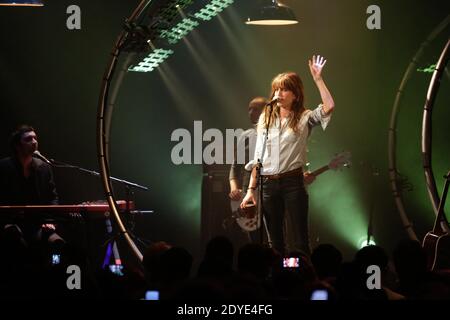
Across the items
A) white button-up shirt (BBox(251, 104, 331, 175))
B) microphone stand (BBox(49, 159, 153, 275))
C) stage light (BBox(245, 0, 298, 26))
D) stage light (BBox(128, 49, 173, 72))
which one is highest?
stage light (BBox(245, 0, 298, 26))

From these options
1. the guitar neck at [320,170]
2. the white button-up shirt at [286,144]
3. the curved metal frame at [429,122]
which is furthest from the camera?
the guitar neck at [320,170]

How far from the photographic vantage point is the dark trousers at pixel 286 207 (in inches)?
312

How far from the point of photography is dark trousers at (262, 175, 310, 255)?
7.93 meters

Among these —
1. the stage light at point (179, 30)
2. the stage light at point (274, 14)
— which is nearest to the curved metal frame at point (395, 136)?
the stage light at point (274, 14)

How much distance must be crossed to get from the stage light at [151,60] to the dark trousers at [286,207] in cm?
402

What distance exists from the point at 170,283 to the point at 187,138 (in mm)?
6560

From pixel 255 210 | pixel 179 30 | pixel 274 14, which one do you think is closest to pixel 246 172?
pixel 255 210

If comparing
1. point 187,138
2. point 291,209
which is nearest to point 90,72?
point 187,138

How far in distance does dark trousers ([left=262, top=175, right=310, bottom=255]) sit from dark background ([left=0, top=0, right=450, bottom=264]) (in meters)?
3.51

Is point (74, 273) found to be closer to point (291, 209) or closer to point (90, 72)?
point (291, 209)

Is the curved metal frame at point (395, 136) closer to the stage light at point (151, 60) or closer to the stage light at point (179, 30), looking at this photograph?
the stage light at point (179, 30)

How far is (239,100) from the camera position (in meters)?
11.9

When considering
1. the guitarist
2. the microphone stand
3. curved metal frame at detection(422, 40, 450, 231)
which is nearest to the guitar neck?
the guitarist

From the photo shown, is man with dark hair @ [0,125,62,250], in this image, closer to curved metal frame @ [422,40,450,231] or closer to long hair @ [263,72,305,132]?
long hair @ [263,72,305,132]
